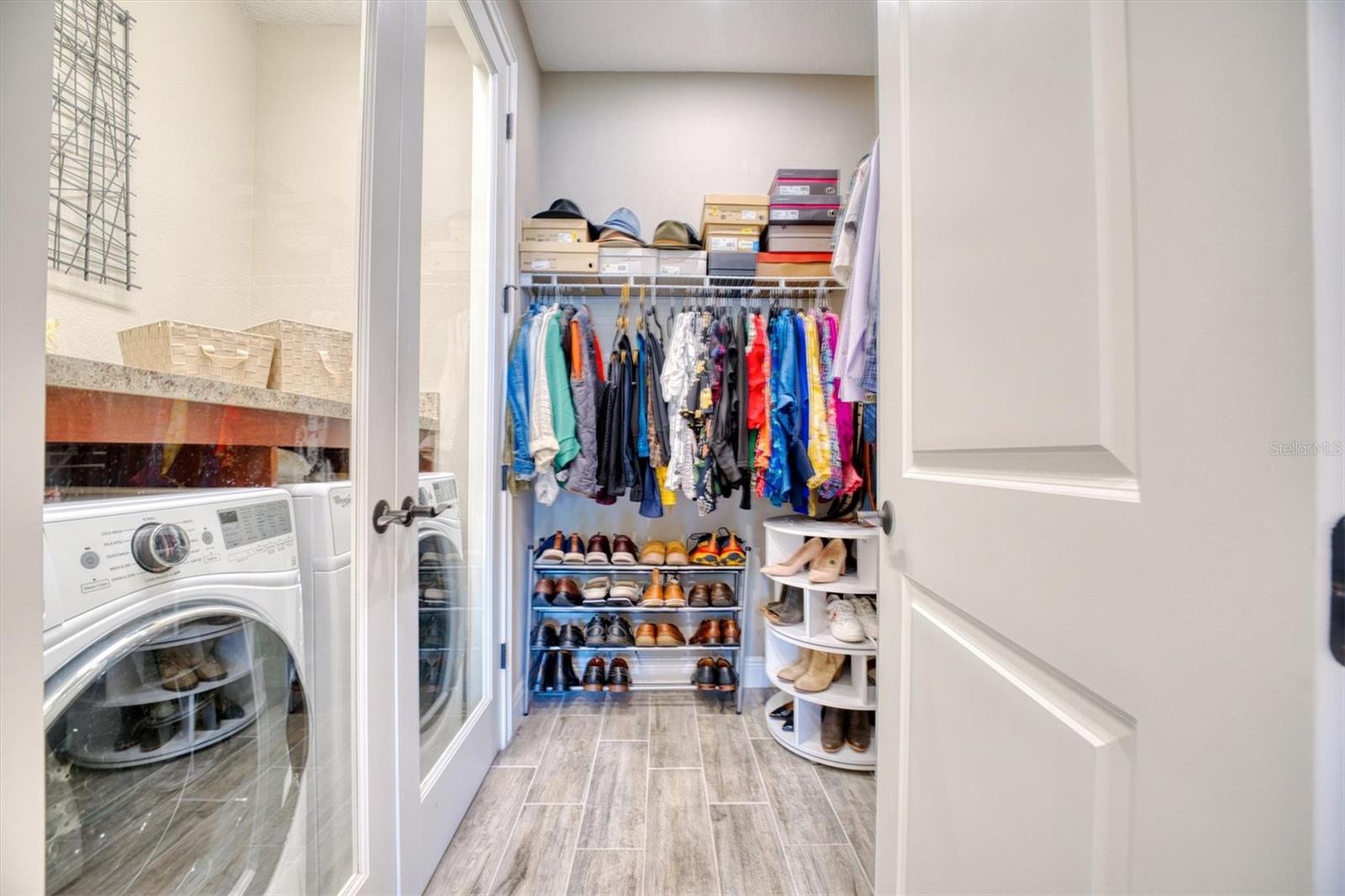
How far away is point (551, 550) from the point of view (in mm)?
2037

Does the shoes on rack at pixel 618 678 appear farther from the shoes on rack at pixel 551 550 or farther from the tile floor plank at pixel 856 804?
the tile floor plank at pixel 856 804

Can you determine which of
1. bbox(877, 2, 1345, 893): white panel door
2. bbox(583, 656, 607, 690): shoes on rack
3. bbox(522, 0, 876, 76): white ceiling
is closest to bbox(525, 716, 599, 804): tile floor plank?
bbox(583, 656, 607, 690): shoes on rack

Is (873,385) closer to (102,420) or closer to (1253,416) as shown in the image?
(1253,416)

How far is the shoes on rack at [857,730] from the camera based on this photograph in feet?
5.64

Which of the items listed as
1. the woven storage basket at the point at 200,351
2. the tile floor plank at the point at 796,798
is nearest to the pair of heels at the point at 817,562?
the tile floor plank at the point at 796,798

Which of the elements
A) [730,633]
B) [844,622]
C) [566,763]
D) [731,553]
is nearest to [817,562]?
[844,622]

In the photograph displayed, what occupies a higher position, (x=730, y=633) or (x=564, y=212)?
(x=564, y=212)

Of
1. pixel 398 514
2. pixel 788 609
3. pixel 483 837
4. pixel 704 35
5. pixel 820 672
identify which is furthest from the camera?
pixel 704 35

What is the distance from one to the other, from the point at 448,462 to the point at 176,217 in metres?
0.84

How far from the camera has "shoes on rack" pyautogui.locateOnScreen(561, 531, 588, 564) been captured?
203 centimetres

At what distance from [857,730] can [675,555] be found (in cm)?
91

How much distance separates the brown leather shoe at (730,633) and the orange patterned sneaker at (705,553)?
28cm

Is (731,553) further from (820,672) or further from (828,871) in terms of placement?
(828,871)

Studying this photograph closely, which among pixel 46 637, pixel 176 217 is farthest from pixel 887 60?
pixel 46 637
